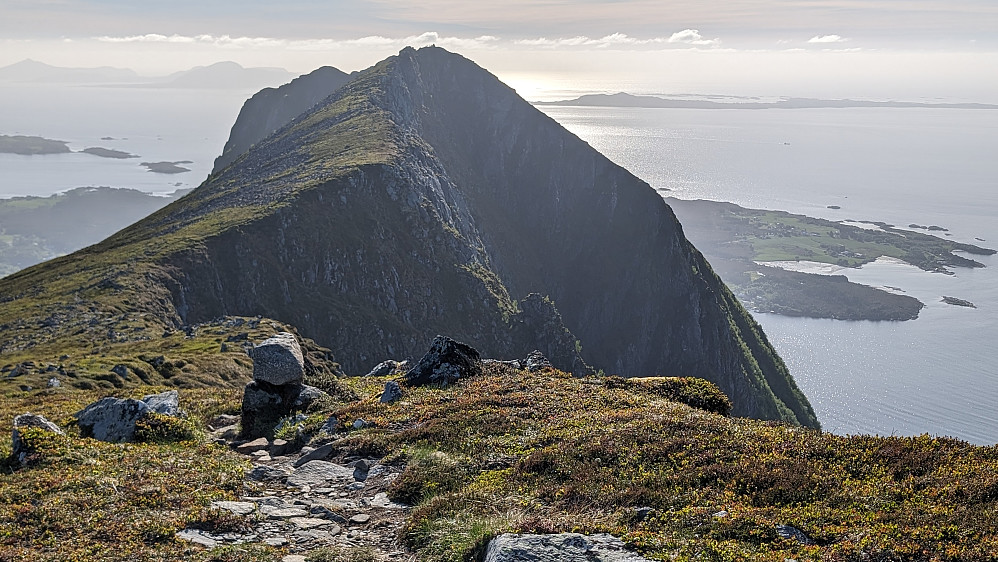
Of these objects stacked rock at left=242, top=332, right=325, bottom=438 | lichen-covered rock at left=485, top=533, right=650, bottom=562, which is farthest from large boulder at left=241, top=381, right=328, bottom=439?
lichen-covered rock at left=485, top=533, right=650, bottom=562

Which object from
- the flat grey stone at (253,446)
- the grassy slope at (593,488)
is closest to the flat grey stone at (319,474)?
the grassy slope at (593,488)

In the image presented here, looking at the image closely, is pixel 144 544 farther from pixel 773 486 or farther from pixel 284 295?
pixel 284 295

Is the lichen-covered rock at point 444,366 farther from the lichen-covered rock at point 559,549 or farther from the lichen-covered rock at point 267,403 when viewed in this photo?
the lichen-covered rock at point 559,549

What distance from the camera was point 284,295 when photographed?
123500 millimetres

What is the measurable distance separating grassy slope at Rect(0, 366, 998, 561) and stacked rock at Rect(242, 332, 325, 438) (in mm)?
4103

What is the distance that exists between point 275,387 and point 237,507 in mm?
11753

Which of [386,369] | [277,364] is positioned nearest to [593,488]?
[277,364]

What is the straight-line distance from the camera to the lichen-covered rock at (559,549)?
Result: 39.9ft

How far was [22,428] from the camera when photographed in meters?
21.5

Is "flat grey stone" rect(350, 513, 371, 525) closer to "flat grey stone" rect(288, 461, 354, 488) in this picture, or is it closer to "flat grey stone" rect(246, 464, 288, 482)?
"flat grey stone" rect(288, 461, 354, 488)

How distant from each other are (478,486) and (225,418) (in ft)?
54.7

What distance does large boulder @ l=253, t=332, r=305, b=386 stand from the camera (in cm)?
2816

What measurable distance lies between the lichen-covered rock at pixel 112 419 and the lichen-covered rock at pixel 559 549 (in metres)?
18.6

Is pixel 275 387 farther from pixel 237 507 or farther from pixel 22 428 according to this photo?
pixel 237 507
